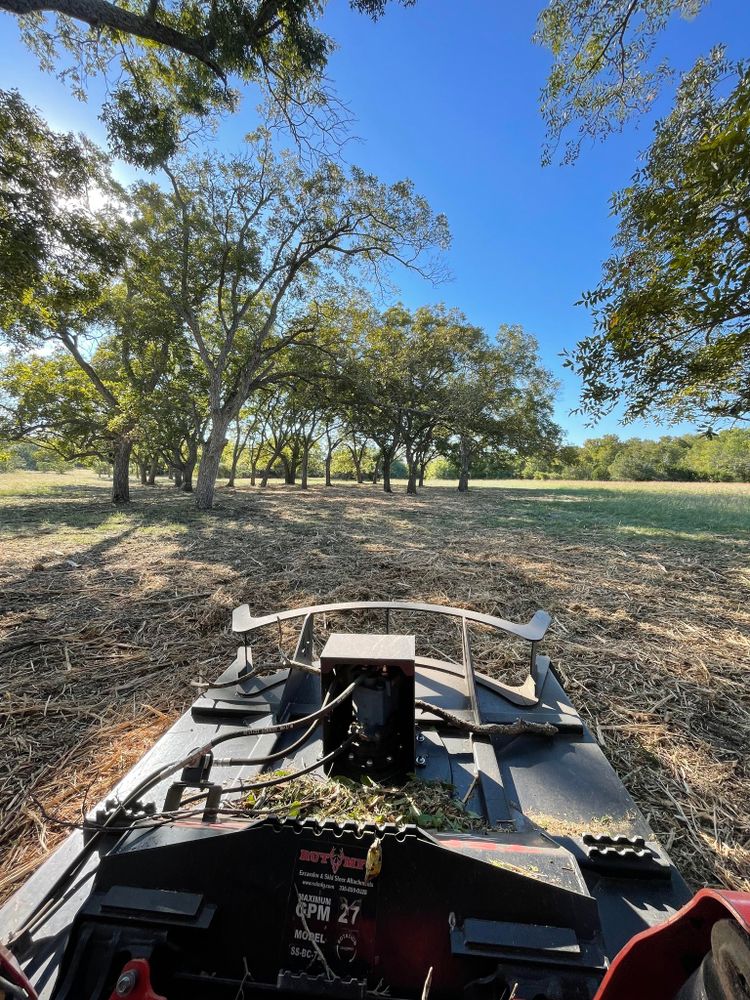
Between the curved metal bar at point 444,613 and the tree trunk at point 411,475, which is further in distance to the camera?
the tree trunk at point 411,475

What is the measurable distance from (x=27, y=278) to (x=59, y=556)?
4.56m

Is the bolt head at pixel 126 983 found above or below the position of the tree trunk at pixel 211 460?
below

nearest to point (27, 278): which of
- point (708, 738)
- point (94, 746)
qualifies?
point (94, 746)

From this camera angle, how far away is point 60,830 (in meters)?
1.89

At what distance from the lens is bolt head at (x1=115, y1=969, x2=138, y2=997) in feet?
2.99

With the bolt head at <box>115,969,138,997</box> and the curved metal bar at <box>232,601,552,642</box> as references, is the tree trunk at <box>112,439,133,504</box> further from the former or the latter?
the bolt head at <box>115,969,138,997</box>

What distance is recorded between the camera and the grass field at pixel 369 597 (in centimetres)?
215

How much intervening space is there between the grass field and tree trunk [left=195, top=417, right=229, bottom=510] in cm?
343

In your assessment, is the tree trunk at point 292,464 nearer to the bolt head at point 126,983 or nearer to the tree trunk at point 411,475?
the tree trunk at point 411,475

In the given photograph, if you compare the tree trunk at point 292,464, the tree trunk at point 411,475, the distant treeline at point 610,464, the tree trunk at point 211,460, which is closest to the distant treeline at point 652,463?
the distant treeline at point 610,464

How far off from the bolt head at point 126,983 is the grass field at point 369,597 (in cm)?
123

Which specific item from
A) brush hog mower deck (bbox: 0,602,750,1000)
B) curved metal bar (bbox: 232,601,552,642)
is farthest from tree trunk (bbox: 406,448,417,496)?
brush hog mower deck (bbox: 0,602,750,1000)

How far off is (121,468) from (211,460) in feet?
15.1

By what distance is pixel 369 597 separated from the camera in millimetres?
5176
